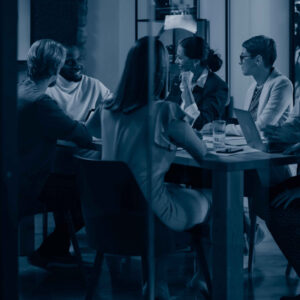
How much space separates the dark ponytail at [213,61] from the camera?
3.88m

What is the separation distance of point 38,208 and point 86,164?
79 centimetres

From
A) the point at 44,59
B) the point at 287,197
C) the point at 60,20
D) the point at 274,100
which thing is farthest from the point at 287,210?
the point at 60,20

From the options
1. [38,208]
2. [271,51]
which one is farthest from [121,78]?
[271,51]

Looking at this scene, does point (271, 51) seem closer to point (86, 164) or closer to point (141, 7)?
point (141, 7)

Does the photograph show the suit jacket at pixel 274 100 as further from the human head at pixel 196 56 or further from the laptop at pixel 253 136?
the laptop at pixel 253 136

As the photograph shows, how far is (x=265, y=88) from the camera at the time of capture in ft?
13.4

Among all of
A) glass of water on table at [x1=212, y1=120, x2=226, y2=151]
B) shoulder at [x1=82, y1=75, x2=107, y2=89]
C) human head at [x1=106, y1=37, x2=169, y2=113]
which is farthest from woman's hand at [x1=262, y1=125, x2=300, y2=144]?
shoulder at [x1=82, y1=75, x2=107, y2=89]

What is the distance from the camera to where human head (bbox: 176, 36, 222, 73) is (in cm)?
384

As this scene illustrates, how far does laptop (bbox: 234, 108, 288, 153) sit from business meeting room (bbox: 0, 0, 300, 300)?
12 millimetres

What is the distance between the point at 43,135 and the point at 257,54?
1.46m

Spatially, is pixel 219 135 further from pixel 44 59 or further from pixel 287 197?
pixel 44 59

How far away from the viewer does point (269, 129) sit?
3.54 meters

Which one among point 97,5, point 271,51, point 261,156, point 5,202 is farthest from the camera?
point 271,51

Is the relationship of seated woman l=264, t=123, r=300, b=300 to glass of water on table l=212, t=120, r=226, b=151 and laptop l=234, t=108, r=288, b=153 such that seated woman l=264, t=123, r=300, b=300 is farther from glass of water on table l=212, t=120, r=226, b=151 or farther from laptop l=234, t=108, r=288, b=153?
glass of water on table l=212, t=120, r=226, b=151
